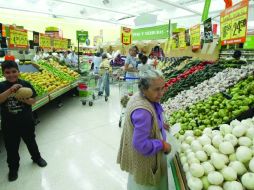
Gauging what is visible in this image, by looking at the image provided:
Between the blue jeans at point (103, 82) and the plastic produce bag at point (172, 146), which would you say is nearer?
the plastic produce bag at point (172, 146)

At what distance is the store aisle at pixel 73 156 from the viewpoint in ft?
10.0

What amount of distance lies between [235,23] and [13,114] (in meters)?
3.30

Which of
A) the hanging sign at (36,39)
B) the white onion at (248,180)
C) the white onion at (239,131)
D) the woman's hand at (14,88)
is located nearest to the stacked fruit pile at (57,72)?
the hanging sign at (36,39)

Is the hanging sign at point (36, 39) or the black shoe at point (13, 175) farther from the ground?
the hanging sign at point (36, 39)

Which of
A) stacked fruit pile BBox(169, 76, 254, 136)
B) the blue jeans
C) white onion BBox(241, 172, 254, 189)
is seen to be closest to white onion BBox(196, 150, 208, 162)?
white onion BBox(241, 172, 254, 189)

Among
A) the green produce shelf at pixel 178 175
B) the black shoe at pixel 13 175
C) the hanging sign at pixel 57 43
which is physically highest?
the hanging sign at pixel 57 43

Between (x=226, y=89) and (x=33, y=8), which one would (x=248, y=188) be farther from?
(x=33, y=8)

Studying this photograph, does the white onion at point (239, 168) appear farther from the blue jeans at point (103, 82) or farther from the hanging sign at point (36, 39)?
the hanging sign at point (36, 39)

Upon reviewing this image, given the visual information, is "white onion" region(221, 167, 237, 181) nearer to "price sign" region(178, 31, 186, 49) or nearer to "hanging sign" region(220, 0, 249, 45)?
"hanging sign" region(220, 0, 249, 45)

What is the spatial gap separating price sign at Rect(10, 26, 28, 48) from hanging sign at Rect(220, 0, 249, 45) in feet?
15.8

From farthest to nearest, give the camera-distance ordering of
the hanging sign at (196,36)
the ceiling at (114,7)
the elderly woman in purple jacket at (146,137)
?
the ceiling at (114,7), the hanging sign at (196,36), the elderly woman in purple jacket at (146,137)

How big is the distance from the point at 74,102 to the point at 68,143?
3702 millimetres

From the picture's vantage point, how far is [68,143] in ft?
14.3

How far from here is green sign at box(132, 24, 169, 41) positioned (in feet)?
35.9
